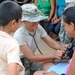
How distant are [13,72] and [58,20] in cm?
249

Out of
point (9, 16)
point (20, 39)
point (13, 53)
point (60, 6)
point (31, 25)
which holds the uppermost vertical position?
point (9, 16)

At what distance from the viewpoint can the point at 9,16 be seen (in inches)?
61.2

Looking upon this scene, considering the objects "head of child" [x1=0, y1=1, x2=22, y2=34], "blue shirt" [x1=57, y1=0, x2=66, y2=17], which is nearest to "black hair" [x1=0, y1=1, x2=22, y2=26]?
"head of child" [x1=0, y1=1, x2=22, y2=34]

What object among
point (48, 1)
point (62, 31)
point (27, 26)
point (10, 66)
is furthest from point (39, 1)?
point (10, 66)

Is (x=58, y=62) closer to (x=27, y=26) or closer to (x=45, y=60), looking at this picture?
(x=45, y=60)

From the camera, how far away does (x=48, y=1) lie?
154 inches

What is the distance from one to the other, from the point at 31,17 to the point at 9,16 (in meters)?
0.56

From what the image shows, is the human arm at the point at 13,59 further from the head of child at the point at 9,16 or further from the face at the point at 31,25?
the face at the point at 31,25

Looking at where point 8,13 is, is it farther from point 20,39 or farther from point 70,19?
point 20,39

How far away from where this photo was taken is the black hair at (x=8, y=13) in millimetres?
1545

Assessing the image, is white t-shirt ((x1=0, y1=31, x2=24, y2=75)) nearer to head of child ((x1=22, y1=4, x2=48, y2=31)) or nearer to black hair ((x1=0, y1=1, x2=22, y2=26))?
black hair ((x1=0, y1=1, x2=22, y2=26))

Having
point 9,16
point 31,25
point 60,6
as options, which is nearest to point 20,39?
point 31,25

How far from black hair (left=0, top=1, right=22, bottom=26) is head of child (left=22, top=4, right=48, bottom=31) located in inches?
19.5

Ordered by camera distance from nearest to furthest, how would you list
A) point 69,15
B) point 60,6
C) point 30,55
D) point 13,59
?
point 13,59 < point 69,15 < point 30,55 < point 60,6
